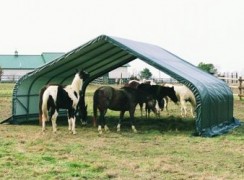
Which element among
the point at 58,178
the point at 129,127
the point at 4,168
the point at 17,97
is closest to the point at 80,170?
the point at 58,178

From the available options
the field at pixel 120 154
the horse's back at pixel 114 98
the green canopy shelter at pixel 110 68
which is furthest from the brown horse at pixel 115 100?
the green canopy shelter at pixel 110 68

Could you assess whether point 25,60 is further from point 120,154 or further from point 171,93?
point 120,154

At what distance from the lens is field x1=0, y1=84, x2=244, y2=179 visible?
8633 mm

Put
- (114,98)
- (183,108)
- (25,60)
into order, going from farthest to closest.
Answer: (25,60) → (183,108) → (114,98)

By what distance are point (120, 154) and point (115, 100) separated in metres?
5.18

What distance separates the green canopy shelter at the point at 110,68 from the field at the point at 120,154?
95 cm

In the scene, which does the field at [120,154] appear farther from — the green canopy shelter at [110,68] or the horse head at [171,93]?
the horse head at [171,93]

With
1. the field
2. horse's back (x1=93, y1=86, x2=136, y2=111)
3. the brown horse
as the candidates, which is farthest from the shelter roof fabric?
the field

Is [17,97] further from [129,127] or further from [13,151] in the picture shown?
[13,151]

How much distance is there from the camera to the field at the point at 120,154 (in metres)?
8.63

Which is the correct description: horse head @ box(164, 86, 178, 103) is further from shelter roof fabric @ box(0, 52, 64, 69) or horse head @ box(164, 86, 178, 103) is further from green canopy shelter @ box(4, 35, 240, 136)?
shelter roof fabric @ box(0, 52, 64, 69)

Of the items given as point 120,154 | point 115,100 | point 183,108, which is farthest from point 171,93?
point 120,154

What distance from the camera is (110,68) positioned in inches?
829

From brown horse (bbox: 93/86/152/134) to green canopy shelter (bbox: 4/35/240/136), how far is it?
53.0 inches
